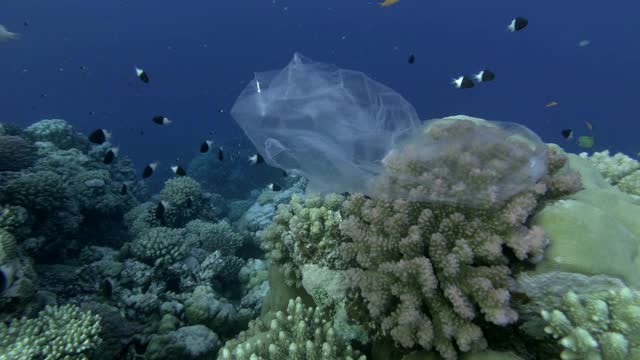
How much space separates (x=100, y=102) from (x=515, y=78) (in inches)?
3410

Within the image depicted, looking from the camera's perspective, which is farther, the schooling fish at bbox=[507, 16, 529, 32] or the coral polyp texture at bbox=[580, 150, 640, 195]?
the schooling fish at bbox=[507, 16, 529, 32]

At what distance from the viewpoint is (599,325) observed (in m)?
2.44

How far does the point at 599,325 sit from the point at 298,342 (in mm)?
2222

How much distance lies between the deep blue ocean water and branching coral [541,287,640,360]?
67443mm

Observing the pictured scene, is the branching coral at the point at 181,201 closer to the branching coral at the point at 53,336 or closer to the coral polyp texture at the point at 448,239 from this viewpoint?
the branching coral at the point at 53,336

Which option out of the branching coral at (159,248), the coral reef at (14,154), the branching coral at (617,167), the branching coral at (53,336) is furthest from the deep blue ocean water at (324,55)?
the branching coral at (53,336)

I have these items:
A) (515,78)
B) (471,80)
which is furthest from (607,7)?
(471,80)

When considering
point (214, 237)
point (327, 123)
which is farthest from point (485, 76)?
point (214, 237)

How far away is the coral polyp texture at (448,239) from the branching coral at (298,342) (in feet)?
0.91

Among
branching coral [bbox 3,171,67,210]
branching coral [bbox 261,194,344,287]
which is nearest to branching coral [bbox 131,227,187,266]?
branching coral [bbox 3,171,67,210]

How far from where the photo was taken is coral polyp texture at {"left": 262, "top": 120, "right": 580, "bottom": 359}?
2.64 metres

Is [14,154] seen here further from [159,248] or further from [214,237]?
[214,237]

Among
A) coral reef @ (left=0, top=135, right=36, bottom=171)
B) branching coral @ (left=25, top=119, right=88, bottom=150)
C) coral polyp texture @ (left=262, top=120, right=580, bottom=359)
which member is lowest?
coral polyp texture @ (left=262, top=120, right=580, bottom=359)

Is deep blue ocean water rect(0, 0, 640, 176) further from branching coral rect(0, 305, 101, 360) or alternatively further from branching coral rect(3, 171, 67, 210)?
branching coral rect(0, 305, 101, 360)
